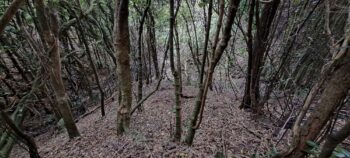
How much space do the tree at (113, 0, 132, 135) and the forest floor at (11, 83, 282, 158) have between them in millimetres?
190

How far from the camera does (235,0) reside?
171 centimetres

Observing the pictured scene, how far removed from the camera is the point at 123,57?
262 centimetres

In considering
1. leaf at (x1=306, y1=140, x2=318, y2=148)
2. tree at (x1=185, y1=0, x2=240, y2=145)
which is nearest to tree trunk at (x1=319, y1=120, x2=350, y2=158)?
leaf at (x1=306, y1=140, x2=318, y2=148)

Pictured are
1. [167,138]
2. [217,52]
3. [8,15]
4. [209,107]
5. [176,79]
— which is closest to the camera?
[8,15]

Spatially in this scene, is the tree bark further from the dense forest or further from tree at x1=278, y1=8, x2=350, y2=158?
tree at x1=278, y1=8, x2=350, y2=158

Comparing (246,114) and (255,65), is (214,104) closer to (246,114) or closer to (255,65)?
(246,114)

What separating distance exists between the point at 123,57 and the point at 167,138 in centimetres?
95

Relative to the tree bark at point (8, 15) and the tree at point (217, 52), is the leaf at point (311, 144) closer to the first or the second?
the tree at point (217, 52)

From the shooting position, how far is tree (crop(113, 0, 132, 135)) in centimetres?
246

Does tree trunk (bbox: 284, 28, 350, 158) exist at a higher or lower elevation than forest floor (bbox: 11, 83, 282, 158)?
higher

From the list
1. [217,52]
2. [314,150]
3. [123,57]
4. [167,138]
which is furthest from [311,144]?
[123,57]

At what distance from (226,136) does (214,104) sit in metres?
1.12

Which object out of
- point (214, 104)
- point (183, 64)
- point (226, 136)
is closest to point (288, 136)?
point (226, 136)

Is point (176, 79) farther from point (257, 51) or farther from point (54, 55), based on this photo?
point (257, 51)
